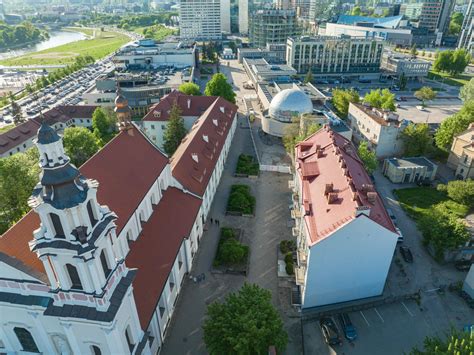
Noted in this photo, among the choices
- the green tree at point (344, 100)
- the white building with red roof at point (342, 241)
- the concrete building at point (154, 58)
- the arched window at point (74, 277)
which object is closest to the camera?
the arched window at point (74, 277)

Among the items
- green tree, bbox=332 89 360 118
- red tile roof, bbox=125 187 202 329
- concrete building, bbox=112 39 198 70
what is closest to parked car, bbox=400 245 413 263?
red tile roof, bbox=125 187 202 329

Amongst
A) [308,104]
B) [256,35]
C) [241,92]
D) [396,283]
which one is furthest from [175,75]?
[396,283]

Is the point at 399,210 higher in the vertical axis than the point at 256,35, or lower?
lower

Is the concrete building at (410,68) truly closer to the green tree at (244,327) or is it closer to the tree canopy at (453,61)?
the tree canopy at (453,61)

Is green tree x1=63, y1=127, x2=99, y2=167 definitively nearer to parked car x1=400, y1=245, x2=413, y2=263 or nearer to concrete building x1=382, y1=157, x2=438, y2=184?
parked car x1=400, y1=245, x2=413, y2=263

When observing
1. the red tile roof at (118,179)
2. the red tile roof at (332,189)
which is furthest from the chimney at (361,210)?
the red tile roof at (118,179)

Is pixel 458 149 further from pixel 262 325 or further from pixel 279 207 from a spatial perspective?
pixel 262 325

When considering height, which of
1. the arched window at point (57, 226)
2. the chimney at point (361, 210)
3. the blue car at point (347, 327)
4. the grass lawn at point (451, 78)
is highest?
the arched window at point (57, 226)
